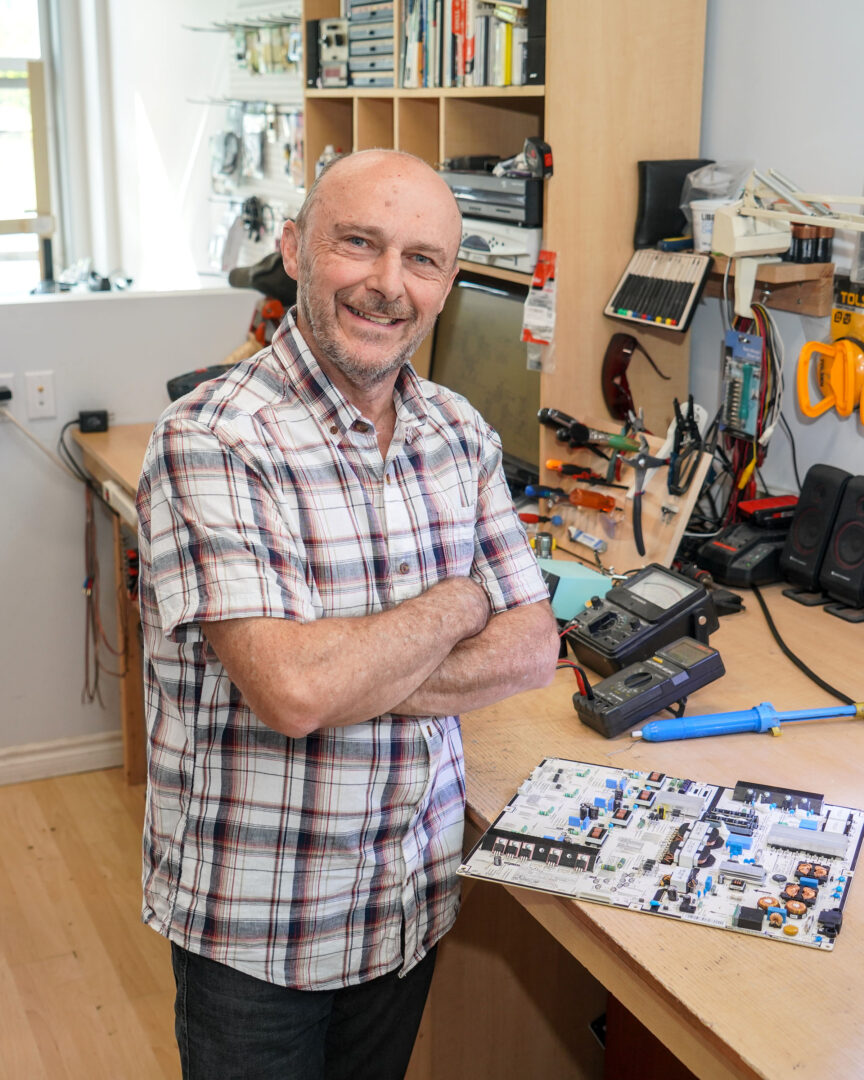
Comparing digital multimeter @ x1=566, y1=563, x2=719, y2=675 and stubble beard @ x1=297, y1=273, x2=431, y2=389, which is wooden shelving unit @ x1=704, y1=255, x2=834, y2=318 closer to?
digital multimeter @ x1=566, y1=563, x2=719, y2=675

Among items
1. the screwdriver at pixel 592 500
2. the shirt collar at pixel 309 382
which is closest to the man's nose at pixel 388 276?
the shirt collar at pixel 309 382

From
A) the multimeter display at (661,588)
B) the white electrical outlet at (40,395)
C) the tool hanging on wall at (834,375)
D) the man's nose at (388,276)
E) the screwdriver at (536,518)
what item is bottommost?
the screwdriver at (536,518)

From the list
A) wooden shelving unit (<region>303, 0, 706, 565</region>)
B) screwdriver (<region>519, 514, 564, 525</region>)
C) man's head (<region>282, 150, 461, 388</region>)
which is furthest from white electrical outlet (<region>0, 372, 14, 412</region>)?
man's head (<region>282, 150, 461, 388</region>)

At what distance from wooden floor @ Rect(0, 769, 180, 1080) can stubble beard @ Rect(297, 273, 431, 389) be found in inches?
59.8

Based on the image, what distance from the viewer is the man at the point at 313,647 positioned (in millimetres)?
1194

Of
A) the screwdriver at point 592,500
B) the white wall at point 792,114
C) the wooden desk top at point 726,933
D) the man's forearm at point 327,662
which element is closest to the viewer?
the wooden desk top at point 726,933

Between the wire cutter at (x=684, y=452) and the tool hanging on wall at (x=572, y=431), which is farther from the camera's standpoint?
the tool hanging on wall at (x=572, y=431)

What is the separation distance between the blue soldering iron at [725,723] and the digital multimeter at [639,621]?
0.16 m

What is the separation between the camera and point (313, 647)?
3.87 feet

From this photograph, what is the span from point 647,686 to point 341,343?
25.6 inches

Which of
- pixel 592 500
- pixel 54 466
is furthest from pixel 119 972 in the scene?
pixel 592 500

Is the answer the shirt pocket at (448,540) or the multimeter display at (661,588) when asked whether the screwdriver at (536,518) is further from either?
the shirt pocket at (448,540)

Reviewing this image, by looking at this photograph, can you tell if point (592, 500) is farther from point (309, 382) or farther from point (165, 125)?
point (165, 125)

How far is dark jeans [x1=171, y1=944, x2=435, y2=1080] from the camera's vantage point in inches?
50.3
